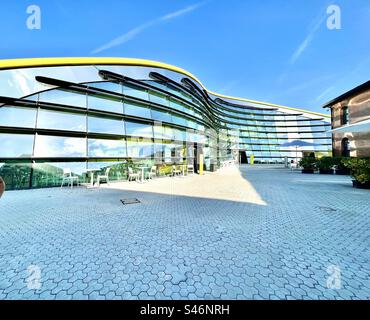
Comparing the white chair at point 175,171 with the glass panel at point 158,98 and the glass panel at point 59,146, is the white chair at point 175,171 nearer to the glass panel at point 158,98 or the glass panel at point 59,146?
the glass panel at point 158,98

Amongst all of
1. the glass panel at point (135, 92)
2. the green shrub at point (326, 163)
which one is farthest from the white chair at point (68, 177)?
the green shrub at point (326, 163)

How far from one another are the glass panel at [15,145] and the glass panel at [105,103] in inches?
159

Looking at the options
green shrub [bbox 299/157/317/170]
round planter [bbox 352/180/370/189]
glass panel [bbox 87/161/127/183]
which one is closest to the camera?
round planter [bbox 352/180/370/189]

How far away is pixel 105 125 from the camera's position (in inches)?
459

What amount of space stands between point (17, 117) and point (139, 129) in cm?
697

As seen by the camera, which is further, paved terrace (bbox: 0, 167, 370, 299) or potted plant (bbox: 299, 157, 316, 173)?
potted plant (bbox: 299, 157, 316, 173)

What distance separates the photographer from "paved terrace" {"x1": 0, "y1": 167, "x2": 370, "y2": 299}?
1988mm

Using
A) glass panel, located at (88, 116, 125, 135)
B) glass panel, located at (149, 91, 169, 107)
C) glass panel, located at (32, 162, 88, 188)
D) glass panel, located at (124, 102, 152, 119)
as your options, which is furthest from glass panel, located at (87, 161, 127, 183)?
glass panel, located at (149, 91, 169, 107)

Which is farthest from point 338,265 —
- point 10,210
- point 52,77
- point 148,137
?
point 52,77

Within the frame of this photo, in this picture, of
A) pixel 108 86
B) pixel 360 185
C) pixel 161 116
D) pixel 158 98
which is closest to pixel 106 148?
pixel 108 86

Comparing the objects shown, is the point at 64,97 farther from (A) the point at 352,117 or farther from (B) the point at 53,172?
(A) the point at 352,117

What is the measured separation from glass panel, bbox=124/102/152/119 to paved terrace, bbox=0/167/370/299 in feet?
30.9

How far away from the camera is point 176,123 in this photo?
16.3 meters

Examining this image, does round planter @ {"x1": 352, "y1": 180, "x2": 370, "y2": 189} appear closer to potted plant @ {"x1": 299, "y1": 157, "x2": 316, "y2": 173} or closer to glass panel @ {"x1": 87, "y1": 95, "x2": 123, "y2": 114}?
potted plant @ {"x1": 299, "y1": 157, "x2": 316, "y2": 173}
